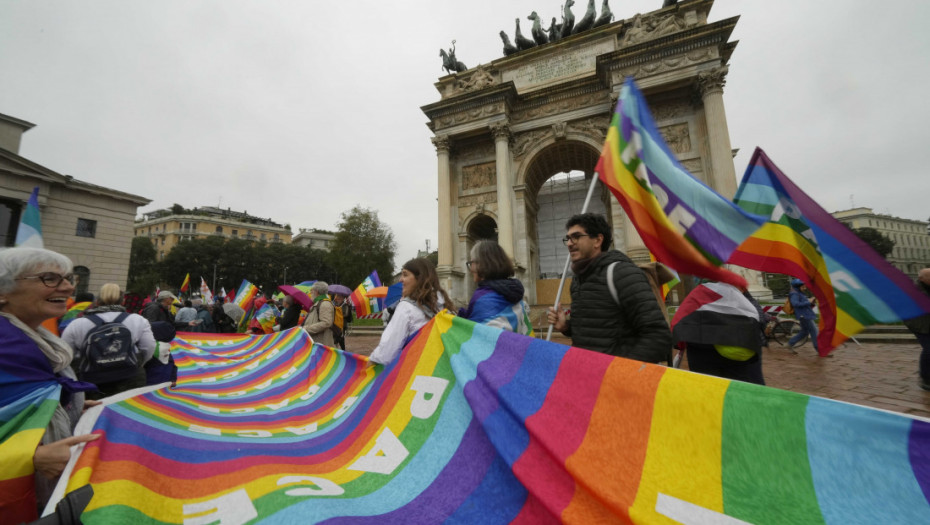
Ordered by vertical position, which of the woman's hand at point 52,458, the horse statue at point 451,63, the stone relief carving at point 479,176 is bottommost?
the woman's hand at point 52,458

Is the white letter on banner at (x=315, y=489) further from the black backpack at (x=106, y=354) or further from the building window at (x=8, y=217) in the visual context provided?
the building window at (x=8, y=217)

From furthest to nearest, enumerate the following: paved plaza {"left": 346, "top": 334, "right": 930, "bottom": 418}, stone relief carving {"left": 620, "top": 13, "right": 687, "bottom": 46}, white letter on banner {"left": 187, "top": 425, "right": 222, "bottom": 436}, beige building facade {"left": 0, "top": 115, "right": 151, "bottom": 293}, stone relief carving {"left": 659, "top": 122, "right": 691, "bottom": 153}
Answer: beige building facade {"left": 0, "top": 115, "right": 151, "bottom": 293}
stone relief carving {"left": 659, "top": 122, "right": 691, "bottom": 153}
stone relief carving {"left": 620, "top": 13, "right": 687, "bottom": 46}
paved plaza {"left": 346, "top": 334, "right": 930, "bottom": 418}
white letter on banner {"left": 187, "top": 425, "right": 222, "bottom": 436}

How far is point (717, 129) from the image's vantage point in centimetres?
1407

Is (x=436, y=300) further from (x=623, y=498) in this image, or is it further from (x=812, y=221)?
(x=812, y=221)

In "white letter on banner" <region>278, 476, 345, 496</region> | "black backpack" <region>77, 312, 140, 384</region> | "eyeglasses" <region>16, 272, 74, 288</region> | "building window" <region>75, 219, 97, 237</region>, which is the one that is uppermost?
"building window" <region>75, 219, 97, 237</region>

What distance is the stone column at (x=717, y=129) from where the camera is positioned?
542 inches

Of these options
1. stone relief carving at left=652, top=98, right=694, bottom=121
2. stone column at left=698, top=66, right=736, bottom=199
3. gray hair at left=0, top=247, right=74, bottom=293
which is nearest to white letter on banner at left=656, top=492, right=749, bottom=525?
gray hair at left=0, top=247, right=74, bottom=293

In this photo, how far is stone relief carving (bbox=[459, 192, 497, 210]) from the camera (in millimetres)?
18891

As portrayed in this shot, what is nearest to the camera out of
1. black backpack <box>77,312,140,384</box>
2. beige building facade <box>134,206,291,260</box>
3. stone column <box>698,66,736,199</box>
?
black backpack <box>77,312,140,384</box>

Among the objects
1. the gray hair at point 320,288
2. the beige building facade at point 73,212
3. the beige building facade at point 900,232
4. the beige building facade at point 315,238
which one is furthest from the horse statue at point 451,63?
the beige building facade at point 900,232

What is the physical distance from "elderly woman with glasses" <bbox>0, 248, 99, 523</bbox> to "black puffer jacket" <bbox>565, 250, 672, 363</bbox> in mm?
2484

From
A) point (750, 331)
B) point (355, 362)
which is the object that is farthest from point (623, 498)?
point (355, 362)

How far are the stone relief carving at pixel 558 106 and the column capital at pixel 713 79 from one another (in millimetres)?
3934

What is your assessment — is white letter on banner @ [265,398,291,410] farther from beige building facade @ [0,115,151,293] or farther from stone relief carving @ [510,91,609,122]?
beige building facade @ [0,115,151,293]
